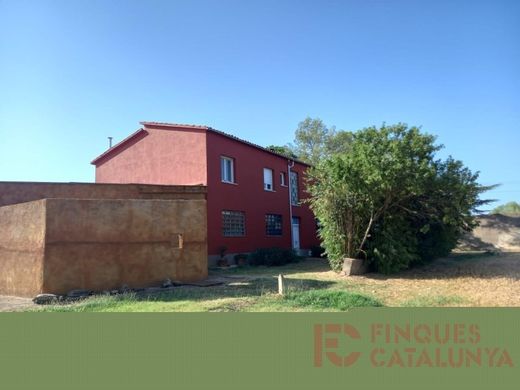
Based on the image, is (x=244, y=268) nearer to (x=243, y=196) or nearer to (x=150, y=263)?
(x=243, y=196)

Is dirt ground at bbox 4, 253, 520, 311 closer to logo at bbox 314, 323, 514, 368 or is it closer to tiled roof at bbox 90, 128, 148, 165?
logo at bbox 314, 323, 514, 368

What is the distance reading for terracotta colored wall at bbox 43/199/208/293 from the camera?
11312mm

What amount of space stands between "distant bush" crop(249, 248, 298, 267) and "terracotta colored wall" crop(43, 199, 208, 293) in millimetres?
7302

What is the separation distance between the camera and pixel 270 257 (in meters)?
20.4

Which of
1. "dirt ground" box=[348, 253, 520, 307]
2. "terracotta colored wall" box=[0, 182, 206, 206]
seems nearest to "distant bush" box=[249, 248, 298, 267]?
"terracotta colored wall" box=[0, 182, 206, 206]

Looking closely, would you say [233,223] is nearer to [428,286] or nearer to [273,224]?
[273,224]

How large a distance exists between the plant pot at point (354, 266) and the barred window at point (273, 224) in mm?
9833

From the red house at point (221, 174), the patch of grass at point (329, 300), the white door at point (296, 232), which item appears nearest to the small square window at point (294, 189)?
the red house at point (221, 174)

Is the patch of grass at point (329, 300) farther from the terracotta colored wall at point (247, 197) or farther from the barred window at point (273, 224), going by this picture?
the barred window at point (273, 224)

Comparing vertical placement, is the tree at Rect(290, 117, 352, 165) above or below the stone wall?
above

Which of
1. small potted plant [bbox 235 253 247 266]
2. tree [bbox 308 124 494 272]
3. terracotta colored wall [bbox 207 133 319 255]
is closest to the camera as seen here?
tree [bbox 308 124 494 272]

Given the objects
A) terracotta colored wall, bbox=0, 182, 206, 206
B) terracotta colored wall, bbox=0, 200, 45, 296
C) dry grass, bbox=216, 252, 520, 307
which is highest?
terracotta colored wall, bbox=0, 182, 206, 206

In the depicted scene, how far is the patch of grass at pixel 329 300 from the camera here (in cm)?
902

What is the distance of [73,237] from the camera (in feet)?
37.8
